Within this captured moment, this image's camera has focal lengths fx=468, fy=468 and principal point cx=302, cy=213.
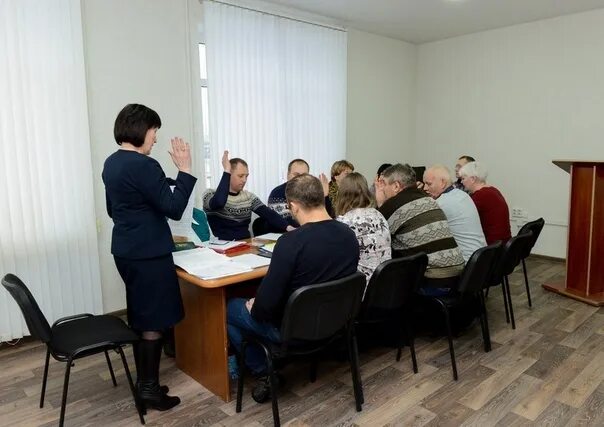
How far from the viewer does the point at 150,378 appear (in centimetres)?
245

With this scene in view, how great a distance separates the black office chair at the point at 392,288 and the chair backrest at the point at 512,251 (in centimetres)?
77

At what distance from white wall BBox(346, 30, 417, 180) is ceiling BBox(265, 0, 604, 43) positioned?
293 mm

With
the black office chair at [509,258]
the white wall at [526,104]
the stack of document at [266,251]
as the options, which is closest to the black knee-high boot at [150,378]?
the stack of document at [266,251]

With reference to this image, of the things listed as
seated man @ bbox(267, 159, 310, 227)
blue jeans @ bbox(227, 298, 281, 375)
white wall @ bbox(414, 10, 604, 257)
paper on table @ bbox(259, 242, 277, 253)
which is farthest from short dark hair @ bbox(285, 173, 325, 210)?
white wall @ bbox(414, 10, 604, 257)

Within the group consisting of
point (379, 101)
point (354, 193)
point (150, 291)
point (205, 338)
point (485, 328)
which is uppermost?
point (379, 101)

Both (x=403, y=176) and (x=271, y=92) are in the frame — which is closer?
(x=403, y=176)

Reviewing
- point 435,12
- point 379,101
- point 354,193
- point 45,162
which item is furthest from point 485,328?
point 379,101

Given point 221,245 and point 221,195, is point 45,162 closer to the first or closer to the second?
point 221,195

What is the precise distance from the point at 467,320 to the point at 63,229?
120 inches

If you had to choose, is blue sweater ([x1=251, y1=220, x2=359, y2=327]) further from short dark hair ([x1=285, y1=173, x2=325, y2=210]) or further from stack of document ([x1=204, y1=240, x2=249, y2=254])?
stack of document ([x1=204, y1=240, x2=249, y2=254])

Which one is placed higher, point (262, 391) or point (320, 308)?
point (320, 308)

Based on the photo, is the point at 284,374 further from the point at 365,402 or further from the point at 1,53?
the point at 1,53

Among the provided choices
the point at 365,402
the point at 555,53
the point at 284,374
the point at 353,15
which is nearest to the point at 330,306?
the point at 365,402

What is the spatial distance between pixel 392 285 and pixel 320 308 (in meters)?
0.60
